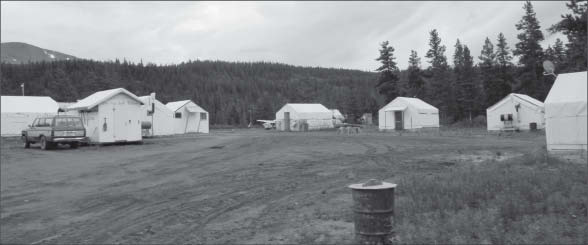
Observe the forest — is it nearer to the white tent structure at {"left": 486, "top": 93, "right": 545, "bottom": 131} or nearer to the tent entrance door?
the white tent structure at {"left": 486, "top": 93, "right": 545, "bottom": 131}

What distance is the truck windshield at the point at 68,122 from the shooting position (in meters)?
23.8

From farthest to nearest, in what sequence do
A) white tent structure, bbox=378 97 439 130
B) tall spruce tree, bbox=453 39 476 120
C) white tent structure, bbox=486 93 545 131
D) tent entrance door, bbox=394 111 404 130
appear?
tall spruce tree, bbox=453 39 476 120 < tent entrance door, bbox=394 111 404 130 < white tent structure, bbox=378 97 439 130 < white tent structure, bbox=486 93 545 131

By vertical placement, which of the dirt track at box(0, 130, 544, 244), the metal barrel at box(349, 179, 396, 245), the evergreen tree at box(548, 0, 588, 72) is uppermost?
the evergreen tree at box(548, 0, 588, 72)

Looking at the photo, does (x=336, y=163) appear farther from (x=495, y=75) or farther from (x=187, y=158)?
(x=495, y=75)

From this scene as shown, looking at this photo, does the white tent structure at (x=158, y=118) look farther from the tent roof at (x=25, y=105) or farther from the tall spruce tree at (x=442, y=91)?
the tall spruce tree at (x=442, y=91)

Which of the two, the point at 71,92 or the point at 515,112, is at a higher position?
the point at 71,92

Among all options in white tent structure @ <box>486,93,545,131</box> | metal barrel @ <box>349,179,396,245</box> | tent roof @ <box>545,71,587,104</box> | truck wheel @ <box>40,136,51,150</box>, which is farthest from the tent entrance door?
metal barrel @ <box>349,179,396,245</box>

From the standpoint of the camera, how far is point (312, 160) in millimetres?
15297

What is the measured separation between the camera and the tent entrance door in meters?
42.1

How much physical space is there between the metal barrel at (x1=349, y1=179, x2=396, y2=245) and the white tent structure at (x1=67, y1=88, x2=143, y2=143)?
891 inches

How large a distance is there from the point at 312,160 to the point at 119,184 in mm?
6076

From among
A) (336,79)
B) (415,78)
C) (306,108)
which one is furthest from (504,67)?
(336,79)

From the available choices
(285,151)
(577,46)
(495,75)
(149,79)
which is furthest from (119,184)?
(149,79)

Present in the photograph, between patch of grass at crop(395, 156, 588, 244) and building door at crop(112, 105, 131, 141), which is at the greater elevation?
building door at crop(112, 105, 131, 141)
